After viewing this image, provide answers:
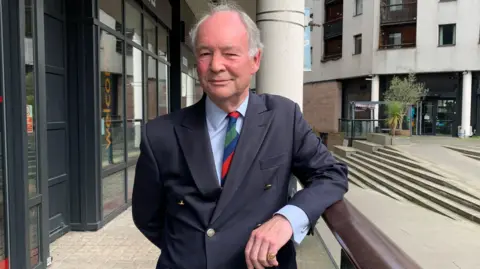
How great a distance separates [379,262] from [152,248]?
4219 mm

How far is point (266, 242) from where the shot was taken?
4.12ft

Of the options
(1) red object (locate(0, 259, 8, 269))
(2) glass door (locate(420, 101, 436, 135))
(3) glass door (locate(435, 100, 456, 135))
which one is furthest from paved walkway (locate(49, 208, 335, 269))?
(2) glass door (locate(420, 101, 436, 135))

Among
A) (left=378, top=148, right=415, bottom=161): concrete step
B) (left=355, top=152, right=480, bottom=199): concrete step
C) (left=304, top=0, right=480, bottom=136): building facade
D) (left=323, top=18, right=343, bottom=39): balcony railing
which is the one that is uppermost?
(left=323, top=18, right=343, bottom=39): balcony railing

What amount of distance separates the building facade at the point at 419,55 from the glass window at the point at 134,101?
71.0 ft

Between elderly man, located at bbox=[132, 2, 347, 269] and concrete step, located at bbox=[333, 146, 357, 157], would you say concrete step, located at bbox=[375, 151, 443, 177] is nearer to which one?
concrete step, located at bbox=[333, 146, 357, 157]

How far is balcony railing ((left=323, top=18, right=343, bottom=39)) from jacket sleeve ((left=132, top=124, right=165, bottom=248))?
117ft

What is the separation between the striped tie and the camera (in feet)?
4.74

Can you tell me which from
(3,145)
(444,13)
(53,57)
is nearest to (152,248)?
(3,145)

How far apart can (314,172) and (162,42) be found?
812 cm

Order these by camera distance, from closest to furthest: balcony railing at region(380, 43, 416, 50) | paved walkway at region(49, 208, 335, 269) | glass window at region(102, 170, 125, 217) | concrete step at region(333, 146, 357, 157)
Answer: paved walkway at region(49, 208, 335, 269) → glass window at region(102, 170, 125, 217) → concrete step at region(333, 146, 357, 157) → balcony railing at region(380, 43, 416, 50)

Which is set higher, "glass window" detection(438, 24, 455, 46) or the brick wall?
"glass window" detection(438, 24, 455, 46)

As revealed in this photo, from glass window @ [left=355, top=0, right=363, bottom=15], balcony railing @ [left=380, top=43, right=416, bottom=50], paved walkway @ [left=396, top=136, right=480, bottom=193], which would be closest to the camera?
paved walkway @ [left=396, top=136, right=480, bottom=193]

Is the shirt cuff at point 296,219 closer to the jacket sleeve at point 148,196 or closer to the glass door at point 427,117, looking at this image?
the jacket sleeve at point 148,196

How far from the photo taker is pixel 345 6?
1353 inches
